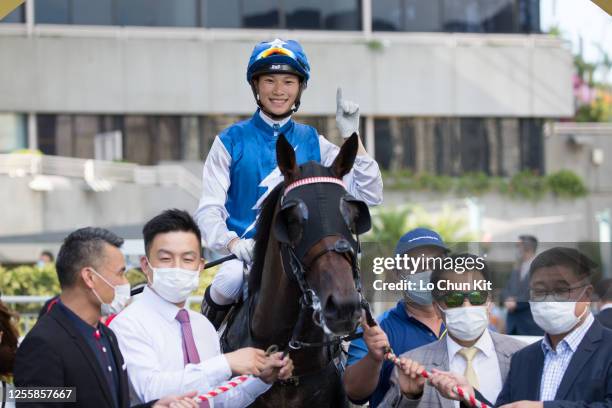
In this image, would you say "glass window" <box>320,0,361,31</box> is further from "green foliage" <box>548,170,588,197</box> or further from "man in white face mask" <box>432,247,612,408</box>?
"man in white face mask" <box>432,247,612,408</box>

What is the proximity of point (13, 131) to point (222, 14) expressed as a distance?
635cm

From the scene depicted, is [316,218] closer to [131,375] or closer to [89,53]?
[131,375]

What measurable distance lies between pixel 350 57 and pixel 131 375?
24444mm

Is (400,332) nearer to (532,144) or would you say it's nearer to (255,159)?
(255,159)

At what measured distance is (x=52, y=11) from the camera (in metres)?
27.2

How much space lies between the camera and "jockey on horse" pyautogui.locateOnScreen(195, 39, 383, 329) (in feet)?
16.1

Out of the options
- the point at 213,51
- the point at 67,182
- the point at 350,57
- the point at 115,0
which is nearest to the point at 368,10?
the point at 350,57

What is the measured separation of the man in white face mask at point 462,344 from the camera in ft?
15.4

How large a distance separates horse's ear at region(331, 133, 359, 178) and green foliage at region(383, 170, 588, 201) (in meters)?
24.1

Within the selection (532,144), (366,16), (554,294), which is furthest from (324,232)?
(532,144)

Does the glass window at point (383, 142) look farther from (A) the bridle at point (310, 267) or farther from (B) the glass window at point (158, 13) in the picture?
(A) the bridle at point (310, 267)

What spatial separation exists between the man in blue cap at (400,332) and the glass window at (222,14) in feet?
75.6

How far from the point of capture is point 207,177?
5.06m

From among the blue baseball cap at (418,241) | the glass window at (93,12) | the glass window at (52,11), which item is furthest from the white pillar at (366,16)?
the blue baseball cap at (418,241)
